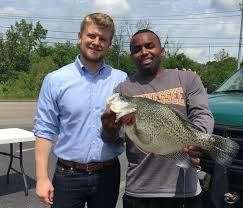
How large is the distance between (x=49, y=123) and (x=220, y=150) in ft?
4.09

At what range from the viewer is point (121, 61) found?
183 ft

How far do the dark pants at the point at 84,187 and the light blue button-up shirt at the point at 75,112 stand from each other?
114mm

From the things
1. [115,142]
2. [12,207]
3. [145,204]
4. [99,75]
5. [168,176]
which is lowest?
[12,207]

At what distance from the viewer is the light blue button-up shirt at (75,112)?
3.36m

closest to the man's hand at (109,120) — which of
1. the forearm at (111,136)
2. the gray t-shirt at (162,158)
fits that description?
the forearm at (111,136)

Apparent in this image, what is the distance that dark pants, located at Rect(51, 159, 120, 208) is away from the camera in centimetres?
342

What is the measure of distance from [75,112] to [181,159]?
2.73 ft

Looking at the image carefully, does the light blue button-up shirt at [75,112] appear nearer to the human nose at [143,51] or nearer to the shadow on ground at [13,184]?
the human nose at [143,51]

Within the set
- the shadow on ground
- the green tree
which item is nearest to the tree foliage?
the green tree

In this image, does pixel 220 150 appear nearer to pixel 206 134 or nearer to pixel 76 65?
pixel 206 134

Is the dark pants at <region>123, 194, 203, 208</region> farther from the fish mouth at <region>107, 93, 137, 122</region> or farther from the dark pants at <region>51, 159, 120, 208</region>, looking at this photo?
the fish mouth at <region>107, 93, 137, 122</region>

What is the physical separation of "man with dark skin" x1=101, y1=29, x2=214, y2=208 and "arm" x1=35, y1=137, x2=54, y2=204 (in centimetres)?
46

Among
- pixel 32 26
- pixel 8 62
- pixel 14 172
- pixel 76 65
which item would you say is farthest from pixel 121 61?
pixel 76 65

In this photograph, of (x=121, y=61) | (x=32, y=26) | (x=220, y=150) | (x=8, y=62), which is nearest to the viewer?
(x=220, y=150)
